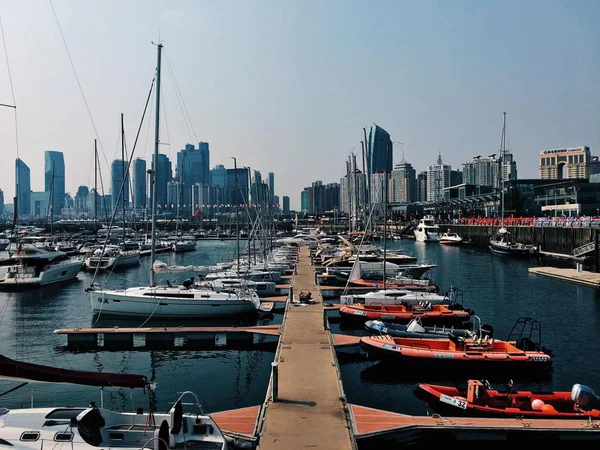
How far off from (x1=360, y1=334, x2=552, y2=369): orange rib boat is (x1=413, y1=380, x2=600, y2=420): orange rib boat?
387cm

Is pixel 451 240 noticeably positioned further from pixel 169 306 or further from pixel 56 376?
pixel 56 376

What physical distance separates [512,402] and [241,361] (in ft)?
43.1

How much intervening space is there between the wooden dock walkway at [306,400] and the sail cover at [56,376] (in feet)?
12.4

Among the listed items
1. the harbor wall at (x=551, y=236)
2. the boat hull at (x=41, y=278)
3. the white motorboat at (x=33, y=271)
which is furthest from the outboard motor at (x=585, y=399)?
the white motorboat at (x=33, y=271)

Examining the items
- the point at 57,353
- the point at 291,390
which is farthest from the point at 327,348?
the point at 57,353

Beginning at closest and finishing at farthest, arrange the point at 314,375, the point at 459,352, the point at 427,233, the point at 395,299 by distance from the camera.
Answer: the point at 314,375 → the point at 459,352 → the point at 395,299 → the point at 427,233

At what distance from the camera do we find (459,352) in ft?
75.0

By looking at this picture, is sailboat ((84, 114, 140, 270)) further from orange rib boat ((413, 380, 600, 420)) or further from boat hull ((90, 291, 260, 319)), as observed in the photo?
orange rib boat ((413, 380, 600, 420))

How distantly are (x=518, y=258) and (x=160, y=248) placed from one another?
6041cm

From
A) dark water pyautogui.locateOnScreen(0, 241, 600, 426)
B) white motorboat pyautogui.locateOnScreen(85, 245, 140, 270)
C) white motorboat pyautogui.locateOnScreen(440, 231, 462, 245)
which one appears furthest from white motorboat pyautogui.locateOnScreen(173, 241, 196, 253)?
white motorboat pyautogui.locateOnScreen(440, 231, 462, 245)

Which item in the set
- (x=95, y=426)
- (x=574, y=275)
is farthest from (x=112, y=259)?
(x=95, y=426)

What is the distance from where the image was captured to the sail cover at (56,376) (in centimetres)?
1166

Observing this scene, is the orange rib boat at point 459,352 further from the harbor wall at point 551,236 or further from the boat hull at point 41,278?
the harbor wall at point 551,236

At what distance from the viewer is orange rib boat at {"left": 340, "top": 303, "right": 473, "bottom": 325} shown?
103ft
